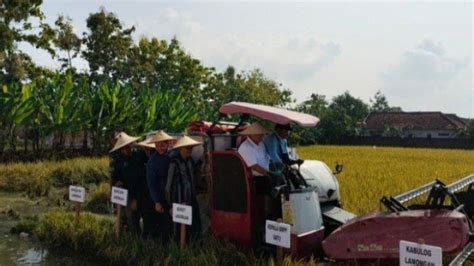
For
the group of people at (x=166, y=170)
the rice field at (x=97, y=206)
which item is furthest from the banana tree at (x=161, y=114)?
the group of people at (x=166, y=170)

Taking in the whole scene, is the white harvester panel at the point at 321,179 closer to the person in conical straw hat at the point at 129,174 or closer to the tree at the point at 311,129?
the person in conical straw hat at the point at 129,174

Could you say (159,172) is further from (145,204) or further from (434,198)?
(434,198)

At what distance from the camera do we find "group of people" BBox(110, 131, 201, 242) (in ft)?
21.5

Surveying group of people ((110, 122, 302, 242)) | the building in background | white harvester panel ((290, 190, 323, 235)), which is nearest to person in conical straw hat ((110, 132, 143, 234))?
group of people ((110, 122, 302, 242))

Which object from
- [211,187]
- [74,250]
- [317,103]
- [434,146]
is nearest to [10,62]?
[74,250]

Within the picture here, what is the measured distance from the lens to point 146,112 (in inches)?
792

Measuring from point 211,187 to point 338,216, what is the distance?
1666 millimetres

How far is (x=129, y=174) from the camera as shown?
24.4ft

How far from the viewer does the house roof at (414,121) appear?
61781 mm

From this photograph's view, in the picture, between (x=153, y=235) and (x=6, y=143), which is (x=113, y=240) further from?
(x=6, y=143)

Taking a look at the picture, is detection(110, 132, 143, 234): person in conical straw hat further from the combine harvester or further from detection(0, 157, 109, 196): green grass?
detection(0, 157, 109, 196): green grass

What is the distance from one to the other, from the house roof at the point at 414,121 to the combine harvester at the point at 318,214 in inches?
2298

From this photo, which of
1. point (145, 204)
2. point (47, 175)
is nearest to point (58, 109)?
point (47, 175)

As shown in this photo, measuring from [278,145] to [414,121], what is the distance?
6203 cm
